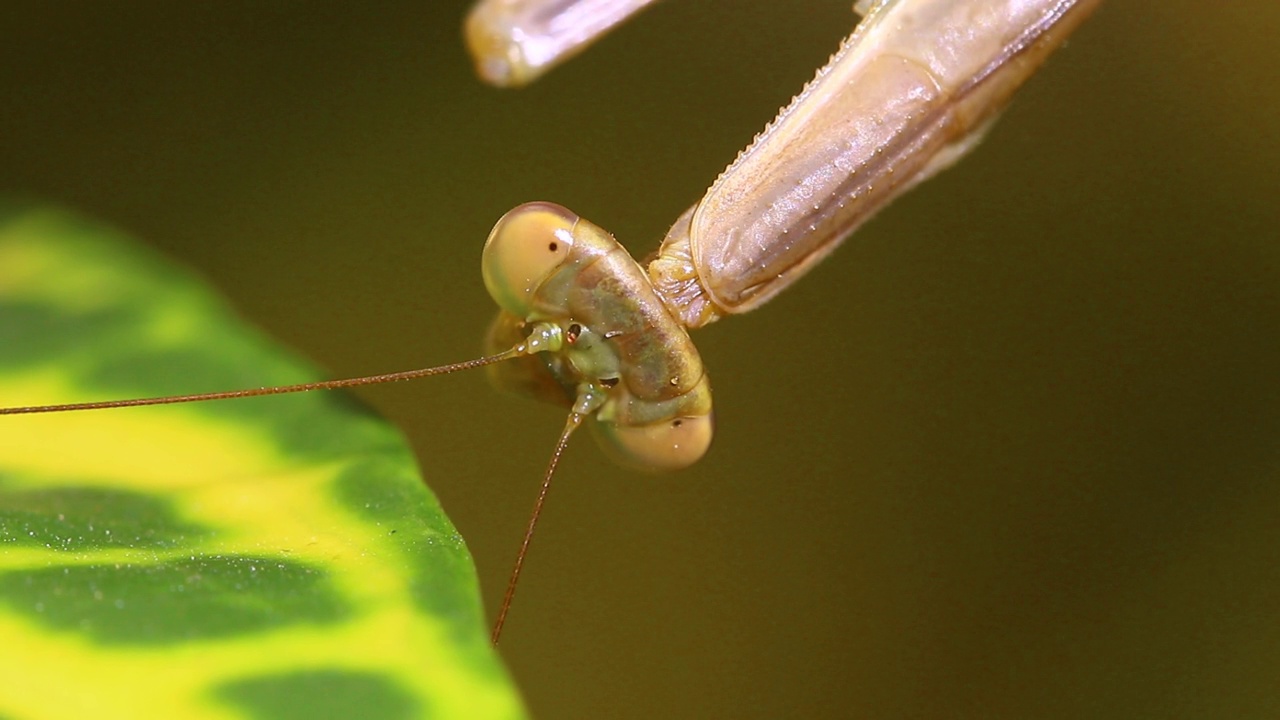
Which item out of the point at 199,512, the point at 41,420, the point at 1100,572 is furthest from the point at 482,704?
the point at 1100,572

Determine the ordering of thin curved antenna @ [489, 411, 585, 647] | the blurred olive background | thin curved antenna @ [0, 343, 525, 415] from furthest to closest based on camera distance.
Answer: the blurred olive background → thin curved antenna @ [489, 411, 585, 647] → thin curved antenna @ [0, 343, 525, 415]

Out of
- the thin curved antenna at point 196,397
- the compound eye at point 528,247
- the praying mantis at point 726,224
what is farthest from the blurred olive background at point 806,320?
the thin curved antenna at point 196,397

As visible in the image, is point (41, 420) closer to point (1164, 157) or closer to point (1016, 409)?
point (1016, 409)

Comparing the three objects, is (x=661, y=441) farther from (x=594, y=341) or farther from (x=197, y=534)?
(x=197, y=534)

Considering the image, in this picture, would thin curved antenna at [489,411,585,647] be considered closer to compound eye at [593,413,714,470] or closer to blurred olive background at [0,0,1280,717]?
compound eye at [593,413,714,470]

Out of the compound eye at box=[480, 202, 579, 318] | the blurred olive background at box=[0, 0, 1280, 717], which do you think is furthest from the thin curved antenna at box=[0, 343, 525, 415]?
the blurred olive background at box=[0, 0, 1280, 717]
